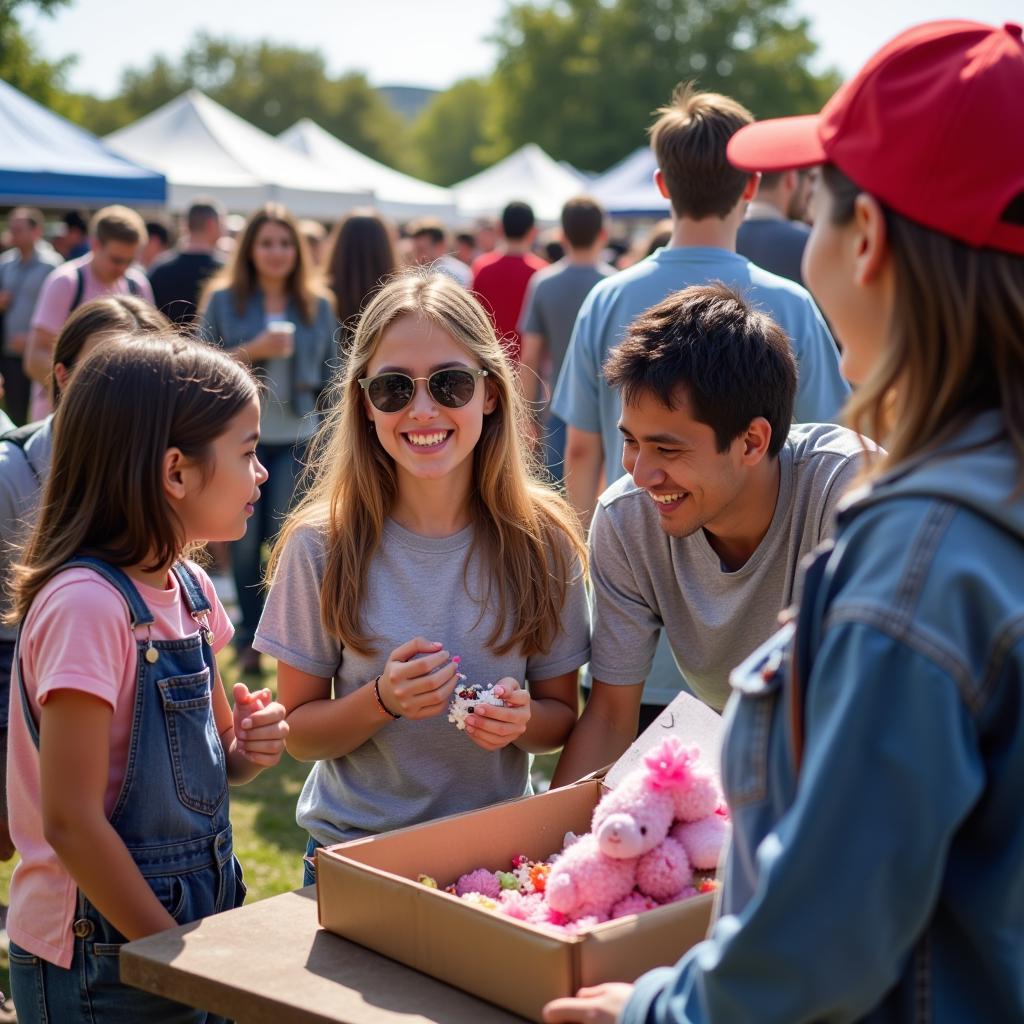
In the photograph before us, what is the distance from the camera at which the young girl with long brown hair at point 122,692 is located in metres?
1.84

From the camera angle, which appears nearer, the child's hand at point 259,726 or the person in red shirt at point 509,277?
the child's hand at point 259,726

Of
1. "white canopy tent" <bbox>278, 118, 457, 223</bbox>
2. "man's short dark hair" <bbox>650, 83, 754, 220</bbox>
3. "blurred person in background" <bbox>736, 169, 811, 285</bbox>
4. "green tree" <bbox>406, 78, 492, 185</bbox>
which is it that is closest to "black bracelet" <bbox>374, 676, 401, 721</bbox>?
"man's short dark hair" <bbox>650, 83, 754, 220</bbox>

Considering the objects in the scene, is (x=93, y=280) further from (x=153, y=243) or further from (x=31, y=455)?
(x=153, y=243)

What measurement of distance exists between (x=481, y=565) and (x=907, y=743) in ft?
4.97

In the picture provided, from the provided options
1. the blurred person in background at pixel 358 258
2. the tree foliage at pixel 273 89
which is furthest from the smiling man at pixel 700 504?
the tree foliage at pixel 273 89

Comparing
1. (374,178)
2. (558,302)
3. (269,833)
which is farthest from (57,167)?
Answer: (374,178)

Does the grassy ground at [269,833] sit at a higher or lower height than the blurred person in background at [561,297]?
lower

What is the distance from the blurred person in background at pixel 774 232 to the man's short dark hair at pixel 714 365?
2588 mm

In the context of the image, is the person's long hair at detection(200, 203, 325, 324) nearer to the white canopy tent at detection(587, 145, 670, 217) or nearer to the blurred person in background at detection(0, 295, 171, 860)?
the blurred person in background at detection(0, 295, 171, 860)

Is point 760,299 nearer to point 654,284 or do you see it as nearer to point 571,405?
point 654,284

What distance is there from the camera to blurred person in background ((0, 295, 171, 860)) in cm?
299

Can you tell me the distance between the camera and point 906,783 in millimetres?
1035

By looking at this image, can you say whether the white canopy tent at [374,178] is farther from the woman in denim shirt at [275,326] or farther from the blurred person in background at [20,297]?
the woman in denim shirt at [275,326]

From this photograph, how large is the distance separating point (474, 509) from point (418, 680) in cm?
53
